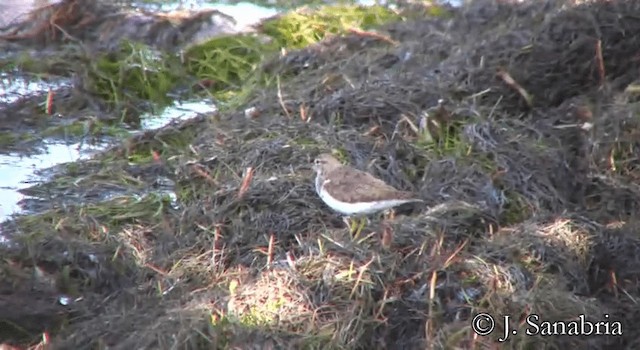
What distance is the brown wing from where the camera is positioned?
614cm

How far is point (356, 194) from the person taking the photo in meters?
6.19

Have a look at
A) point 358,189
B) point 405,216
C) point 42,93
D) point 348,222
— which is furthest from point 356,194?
point 42,93

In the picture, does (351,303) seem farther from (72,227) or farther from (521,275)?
(72,227)

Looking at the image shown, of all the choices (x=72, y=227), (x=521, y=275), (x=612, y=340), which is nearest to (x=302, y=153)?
(x=72, y=227)

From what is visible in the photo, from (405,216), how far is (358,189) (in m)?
0.30

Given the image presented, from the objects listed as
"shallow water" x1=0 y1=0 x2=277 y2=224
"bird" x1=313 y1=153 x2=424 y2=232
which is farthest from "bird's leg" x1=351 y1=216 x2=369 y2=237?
"shallow water" x1=0 y1=0 x2=277 y2=224

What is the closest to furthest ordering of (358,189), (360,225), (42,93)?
1. (360,225)
2. (358,189)
3. (42,93)

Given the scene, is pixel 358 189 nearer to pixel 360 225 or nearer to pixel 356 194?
pixel 356 194

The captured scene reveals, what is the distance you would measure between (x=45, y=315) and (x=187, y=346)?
81 cm

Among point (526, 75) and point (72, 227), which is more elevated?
point (526, 75)

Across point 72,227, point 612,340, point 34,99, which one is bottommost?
point 34,99

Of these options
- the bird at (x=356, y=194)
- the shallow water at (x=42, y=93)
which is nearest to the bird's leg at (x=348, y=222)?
the bird at (x=356, y=194)

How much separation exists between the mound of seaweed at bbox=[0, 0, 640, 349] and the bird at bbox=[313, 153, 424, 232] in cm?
12

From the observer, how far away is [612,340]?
5.55 meters
